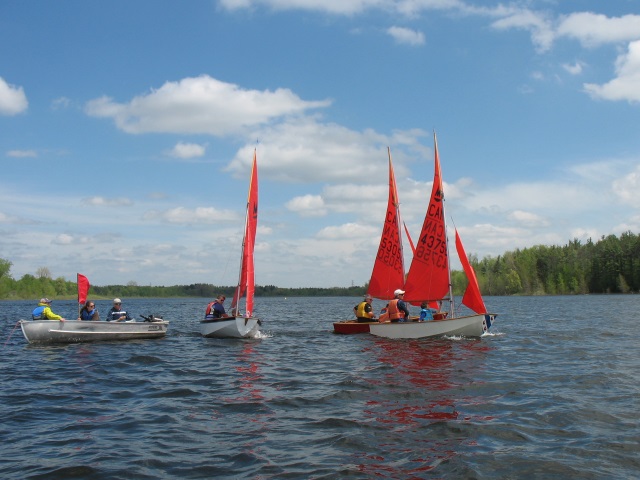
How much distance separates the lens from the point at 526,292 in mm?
141000

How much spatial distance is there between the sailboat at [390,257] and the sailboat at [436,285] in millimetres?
3882

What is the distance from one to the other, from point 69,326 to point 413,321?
1612 centimetres

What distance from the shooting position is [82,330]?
26.4m

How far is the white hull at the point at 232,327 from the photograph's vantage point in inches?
1094

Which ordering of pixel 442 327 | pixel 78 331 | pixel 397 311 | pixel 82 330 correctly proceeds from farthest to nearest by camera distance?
pixel 397 311
pixel 82 330
pixel 78 331
pixel 442 327

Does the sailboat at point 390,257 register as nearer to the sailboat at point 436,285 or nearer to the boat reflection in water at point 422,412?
the sailboat at point 436,285

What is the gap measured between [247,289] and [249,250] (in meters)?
1.92

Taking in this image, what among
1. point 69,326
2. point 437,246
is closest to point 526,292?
point 437,246

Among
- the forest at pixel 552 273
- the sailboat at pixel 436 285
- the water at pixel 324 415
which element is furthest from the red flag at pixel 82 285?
the forest at pixel 552 273

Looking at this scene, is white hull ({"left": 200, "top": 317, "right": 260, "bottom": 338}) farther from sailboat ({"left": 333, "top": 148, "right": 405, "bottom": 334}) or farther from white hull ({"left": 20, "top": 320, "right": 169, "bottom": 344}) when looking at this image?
sailboat ({"left": 333, "top": 148, "right": 405, "bottom": 334})

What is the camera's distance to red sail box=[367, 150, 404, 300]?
32.6m

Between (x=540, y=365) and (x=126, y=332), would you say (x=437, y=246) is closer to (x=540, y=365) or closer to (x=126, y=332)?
(x=540, y=365)

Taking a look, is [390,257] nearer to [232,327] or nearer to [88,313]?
[232,327]

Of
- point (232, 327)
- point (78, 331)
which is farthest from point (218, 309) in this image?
point (78, 331)
